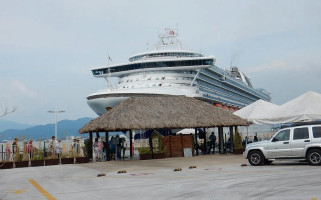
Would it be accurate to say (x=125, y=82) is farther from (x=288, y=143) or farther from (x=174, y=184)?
(x=174, y=184)

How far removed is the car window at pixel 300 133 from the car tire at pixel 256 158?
150 cm

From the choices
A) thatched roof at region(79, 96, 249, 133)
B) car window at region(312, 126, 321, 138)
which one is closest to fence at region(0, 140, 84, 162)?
thatched roof at region(79, 96, 249, 133)

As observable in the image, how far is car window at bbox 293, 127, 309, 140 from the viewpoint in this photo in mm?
15836

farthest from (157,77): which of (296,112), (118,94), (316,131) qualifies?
(316,131)

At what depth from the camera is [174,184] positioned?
38.7 feet

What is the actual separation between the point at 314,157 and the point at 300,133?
1045 millimetres

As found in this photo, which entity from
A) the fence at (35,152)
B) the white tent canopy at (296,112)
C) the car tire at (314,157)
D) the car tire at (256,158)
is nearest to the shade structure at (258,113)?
the white tent canopy at (296,112)

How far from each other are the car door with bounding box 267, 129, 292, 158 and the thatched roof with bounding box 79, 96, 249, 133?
8354 millimetres

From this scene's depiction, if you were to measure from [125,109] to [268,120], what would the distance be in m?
7.96

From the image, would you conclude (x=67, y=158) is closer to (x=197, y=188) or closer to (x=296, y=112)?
(x=296, y=112)

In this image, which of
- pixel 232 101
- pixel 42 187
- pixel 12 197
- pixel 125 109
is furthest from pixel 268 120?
pixel 232 101

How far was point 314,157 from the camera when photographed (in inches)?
607

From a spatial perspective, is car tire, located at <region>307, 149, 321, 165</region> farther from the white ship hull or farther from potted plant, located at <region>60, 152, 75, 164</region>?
the white ship hull

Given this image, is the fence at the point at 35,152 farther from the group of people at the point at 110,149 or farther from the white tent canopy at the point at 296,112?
the white tent canopy at the point at 296,112
